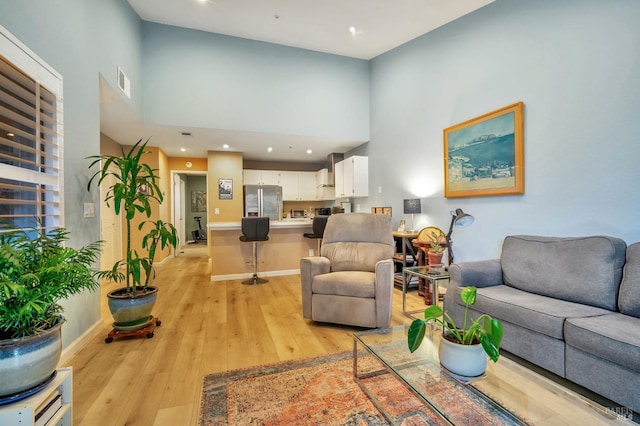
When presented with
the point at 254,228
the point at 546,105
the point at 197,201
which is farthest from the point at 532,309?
the point at 197,201

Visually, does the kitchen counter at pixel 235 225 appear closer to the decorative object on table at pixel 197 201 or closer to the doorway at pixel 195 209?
the doorway at pixel 195 209

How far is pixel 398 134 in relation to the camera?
4.48 metres

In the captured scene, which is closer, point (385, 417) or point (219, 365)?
point (385, 417)

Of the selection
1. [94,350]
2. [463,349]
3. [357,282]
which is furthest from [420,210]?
[94,350]

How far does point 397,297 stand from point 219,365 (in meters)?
2.41

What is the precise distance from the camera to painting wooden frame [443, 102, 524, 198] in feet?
9.07

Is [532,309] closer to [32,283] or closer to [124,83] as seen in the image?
[32,283]

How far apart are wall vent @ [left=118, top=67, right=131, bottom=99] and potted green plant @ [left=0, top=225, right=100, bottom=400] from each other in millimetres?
2818

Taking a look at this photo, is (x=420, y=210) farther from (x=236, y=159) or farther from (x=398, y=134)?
(x=236, y=159)

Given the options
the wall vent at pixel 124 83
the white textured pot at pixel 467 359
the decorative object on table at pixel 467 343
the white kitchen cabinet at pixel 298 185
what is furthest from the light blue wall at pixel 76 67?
the white kitchen cabinet at pixel 298 185

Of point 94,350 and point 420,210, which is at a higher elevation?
point 420,210

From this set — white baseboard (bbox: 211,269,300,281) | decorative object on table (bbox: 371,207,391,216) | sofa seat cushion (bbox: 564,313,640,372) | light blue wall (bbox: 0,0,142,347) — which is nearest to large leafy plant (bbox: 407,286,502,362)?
sofa seat cushion (bbox: 564,313,640,372)

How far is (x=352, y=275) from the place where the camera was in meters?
2.71

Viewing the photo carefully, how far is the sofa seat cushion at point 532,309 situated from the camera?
175 cm
